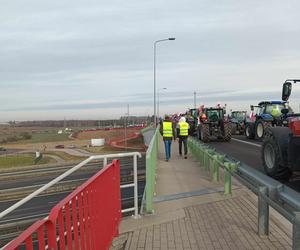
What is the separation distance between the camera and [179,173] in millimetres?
13445

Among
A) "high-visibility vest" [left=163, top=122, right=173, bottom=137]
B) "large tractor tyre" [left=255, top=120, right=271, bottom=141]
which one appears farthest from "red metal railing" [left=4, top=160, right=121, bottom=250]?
"large tractor tyre" [left=255, top=120, right=271, bottom=141]

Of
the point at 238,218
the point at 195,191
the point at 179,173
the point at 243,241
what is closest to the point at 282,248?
the point at 243,241

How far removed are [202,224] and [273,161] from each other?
16.2 ft

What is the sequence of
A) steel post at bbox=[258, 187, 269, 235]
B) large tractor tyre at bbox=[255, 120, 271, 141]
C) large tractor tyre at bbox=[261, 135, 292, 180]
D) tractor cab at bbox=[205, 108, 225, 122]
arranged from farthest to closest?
tractor cab at bbox=[205, 108, 225, 122] < large tractor tyre at bbox=[255, 120, 271, 141] < large tractor tyre at bbox=[261, 135, 292, 180] < steel post at bbox=[258, 187, 269, 235]

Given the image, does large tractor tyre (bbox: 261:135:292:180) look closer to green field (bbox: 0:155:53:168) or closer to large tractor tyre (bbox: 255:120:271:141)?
large tractor tyre (bbox: 255:120:271:141)

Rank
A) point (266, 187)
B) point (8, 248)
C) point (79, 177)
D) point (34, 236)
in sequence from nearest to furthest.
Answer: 1. point (8, 248)
2. point (34, 236)
3. point (266, 187)
4. point (79, 177)

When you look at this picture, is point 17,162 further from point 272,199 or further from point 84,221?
point 84,221

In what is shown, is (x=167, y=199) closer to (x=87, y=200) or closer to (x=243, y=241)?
(x=243, y=241)

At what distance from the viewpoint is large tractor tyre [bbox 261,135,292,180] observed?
36.0 feet

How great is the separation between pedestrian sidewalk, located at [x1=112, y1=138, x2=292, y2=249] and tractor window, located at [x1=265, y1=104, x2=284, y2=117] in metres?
14.9

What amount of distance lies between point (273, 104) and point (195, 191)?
17.4 meters

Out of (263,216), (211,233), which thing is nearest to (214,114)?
(211,233)

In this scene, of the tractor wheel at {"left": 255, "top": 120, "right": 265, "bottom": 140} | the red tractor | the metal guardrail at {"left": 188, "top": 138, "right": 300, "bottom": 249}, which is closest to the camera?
the metal guardrail at {"left": 188, "top": 138, "right": 300, "bottom": 249}

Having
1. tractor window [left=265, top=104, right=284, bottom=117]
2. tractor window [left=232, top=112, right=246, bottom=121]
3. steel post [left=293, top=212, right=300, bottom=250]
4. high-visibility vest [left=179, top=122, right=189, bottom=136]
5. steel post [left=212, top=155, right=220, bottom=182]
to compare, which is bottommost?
steel post [left=212, top=155, right=220, bottom=182]
